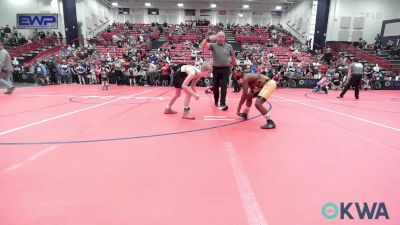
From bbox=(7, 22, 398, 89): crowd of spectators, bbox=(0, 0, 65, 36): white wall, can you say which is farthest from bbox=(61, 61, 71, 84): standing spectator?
bbox=(0, 0, 65, 36): white wall

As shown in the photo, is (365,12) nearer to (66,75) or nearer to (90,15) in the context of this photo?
(66,75)

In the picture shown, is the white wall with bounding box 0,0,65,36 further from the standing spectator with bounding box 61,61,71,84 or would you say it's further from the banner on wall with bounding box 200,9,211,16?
the banner on wall with bounding box 200,9,211,16

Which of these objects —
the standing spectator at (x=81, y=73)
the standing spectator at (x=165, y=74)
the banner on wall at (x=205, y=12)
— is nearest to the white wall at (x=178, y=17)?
the banner on wall at (x=205, y=12)

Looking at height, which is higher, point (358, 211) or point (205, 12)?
point (205, 12)

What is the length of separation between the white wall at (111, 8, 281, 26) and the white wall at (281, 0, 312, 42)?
414 cm

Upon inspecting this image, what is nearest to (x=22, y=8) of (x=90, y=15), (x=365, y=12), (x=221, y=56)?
(x=90, y=15)

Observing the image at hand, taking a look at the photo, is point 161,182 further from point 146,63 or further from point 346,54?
point 346,54

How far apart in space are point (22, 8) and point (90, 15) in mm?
6097

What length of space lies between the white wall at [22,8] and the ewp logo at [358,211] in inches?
1134

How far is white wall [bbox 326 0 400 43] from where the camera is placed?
1005 inches

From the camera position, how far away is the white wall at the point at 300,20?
1106 inches

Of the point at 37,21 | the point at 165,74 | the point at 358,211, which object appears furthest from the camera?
the point at 37,21

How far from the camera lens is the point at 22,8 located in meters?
25.7

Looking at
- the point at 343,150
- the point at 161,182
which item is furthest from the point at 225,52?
the point at 161,182
